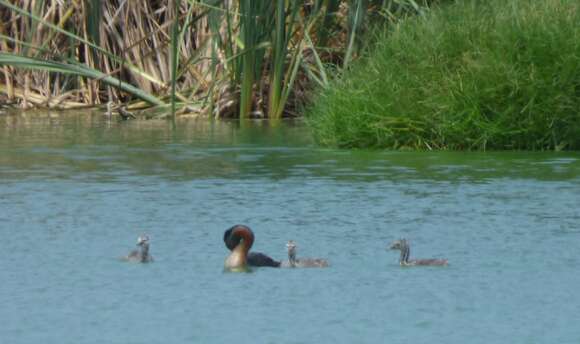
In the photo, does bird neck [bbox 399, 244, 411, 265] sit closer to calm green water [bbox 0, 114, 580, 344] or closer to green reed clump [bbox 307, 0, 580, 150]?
calm green water [bbox 0, 114, 580, 344]

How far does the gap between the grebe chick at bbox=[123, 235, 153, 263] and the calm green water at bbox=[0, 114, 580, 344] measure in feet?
0.23

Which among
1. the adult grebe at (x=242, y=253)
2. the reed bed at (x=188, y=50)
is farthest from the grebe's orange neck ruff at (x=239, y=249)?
the reed bed at (x=188, y=50)

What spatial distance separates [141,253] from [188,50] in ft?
41.3

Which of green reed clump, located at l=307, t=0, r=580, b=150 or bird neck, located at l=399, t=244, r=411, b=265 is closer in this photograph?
bird neck, located at l=399, t=244, r=411, b=265

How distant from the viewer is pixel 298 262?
8023mm

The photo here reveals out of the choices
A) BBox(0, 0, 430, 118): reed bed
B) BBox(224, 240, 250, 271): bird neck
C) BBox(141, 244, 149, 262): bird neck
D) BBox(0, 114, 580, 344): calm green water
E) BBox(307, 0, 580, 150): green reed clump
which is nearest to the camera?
BBox(0, 114, 580, 344): calm green water

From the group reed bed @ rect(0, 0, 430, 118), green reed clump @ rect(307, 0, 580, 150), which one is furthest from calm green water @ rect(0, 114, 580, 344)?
reed bed @ rect(0, 0, 430, 118)

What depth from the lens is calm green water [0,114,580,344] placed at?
677 centimetres

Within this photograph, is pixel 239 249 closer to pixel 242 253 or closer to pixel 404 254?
pixel 242 253

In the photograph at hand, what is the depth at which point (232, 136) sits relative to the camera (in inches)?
643

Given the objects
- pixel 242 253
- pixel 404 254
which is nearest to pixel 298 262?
pixel 242 253

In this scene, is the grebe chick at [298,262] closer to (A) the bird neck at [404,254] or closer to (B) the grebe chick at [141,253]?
(A) the bird neck at [404,254]

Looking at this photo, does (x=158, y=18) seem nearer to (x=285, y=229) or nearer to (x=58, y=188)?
(x=58, y=188)

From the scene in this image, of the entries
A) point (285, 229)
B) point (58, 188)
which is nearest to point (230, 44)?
point (58, 188)
